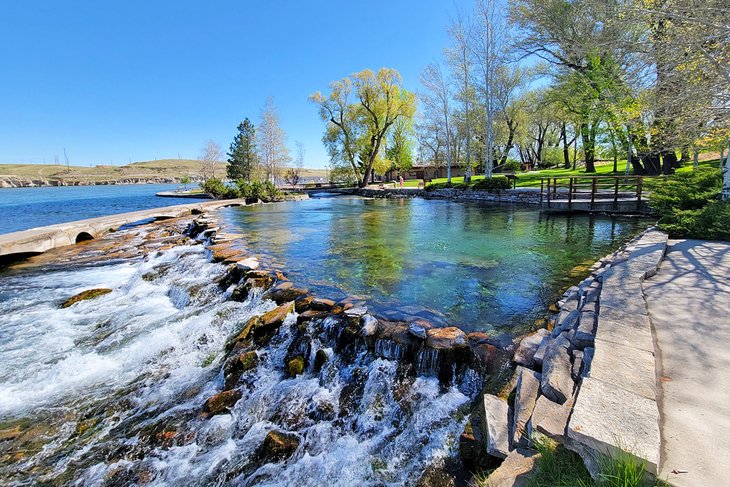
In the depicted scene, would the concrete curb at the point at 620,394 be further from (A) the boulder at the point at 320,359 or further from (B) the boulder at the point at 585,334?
(A) the boulder at the point at 320,359

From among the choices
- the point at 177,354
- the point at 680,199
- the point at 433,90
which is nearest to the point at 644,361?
the point at 177,354

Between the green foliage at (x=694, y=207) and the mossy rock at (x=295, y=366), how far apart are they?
25.4 feet

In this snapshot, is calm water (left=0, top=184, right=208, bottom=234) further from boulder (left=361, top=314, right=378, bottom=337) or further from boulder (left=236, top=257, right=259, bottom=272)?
boulder (left=361, top=314, right=378, bottom=337)

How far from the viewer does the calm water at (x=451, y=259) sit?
17.1 ft

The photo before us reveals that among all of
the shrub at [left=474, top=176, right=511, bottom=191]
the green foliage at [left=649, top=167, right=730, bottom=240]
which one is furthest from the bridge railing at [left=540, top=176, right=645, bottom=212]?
the shrub at [left=474, top=176, right=511, bottom=191]

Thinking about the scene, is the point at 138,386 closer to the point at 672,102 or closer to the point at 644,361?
the point at 644,361

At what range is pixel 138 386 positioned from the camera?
13.8 ft

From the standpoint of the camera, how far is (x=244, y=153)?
4581 centimetres

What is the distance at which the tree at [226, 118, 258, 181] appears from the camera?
45375mm

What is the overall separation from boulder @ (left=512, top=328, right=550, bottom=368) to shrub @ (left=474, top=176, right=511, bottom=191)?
65.8 ft

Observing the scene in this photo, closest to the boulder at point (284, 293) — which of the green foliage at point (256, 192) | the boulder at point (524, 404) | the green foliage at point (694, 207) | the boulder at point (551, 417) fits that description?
the boulder at point (524, 404)

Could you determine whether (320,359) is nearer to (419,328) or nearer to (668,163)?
(419,328)

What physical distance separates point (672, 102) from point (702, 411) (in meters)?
8.35

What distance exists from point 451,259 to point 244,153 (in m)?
43.8
